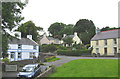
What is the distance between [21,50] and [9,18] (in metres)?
20.6

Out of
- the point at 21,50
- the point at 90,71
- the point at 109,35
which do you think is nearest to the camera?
the point at 90,71

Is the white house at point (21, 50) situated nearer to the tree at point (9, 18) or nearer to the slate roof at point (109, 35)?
the tree at point (9, 18)

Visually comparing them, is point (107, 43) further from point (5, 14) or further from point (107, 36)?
point (5, 14)

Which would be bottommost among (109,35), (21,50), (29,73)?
(29,73)

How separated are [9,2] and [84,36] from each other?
6009cm

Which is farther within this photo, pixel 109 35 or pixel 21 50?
pixel 109 35

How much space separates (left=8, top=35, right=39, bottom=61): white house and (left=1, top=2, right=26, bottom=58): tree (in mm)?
15748

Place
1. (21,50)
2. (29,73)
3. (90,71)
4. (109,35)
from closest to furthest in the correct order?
(90,71)
(29,73)
(21,50)
(109,35)

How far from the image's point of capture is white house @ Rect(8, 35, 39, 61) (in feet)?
113

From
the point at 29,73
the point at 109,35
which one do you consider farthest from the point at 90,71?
the point at 109,35

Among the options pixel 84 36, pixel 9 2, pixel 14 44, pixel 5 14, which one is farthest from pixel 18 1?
pixel 84 36

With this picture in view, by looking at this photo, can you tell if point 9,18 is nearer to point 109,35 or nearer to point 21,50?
point 21,50

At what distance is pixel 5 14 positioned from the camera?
16391mm

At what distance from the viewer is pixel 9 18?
17125 mm
